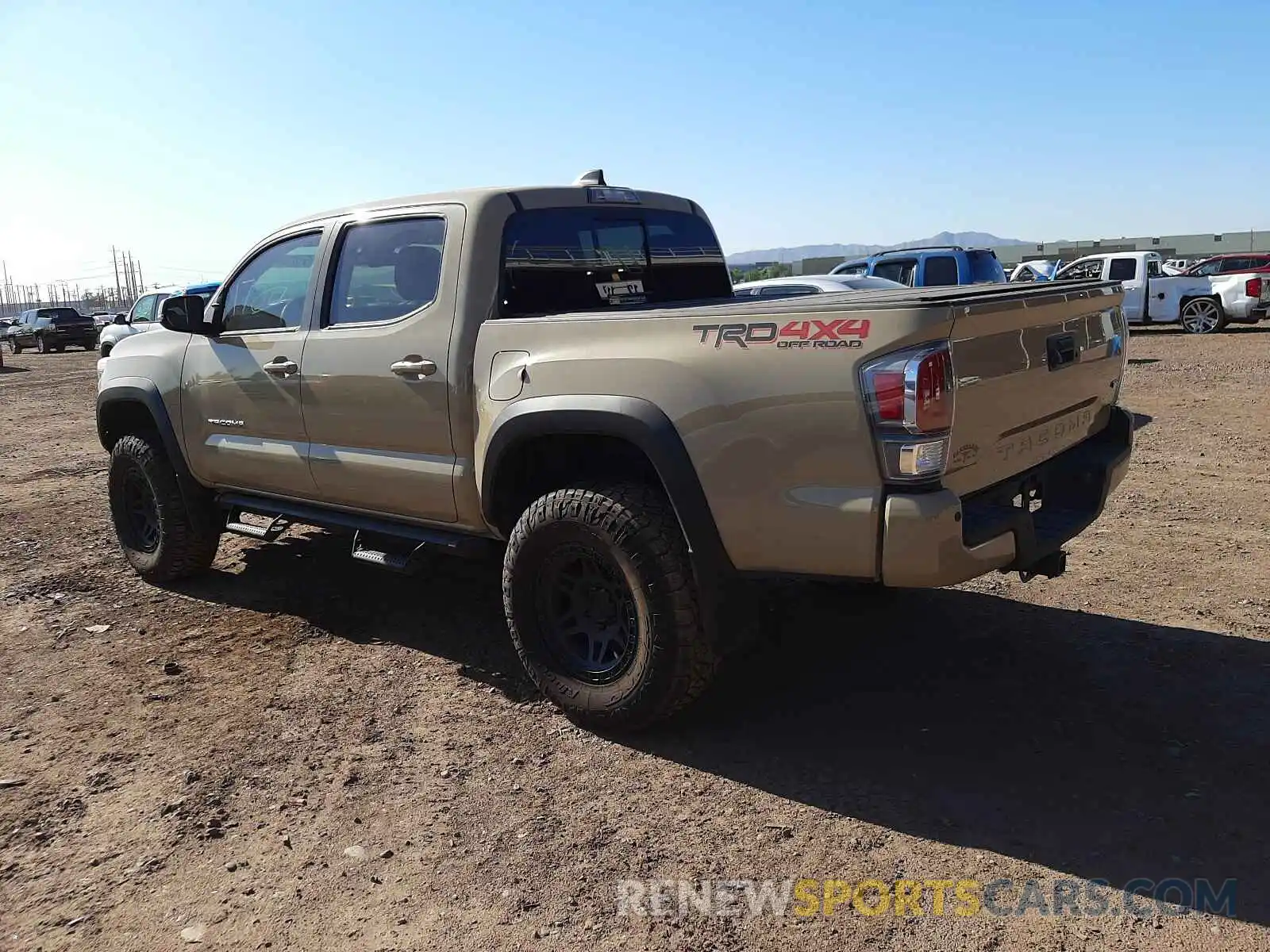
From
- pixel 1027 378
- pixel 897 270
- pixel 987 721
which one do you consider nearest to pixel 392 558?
pixel 987 721

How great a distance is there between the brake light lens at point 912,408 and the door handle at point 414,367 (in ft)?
6.20

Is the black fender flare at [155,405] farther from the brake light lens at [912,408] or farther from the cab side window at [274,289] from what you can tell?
the brake light lens at [912,408]

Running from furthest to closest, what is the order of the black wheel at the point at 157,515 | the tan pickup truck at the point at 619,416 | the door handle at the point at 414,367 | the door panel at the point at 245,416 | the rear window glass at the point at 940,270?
the rear window glass at the point at 940,270, the black wheel at the point at 157,515, the door panel at the point at 245,416, the door handle at the point at 414,367, the tan pickup truck at the point at 619,416

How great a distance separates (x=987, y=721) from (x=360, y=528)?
9.26 feet

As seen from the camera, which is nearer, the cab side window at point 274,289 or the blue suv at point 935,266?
the cab side window at point 274,289

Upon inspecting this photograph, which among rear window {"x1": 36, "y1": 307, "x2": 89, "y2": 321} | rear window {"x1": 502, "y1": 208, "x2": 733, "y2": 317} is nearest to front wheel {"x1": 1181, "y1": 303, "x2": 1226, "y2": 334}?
rear window {"x1": 502, "y1": 208, "x2": 733, "y2": 317}

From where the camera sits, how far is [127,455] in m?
5.81

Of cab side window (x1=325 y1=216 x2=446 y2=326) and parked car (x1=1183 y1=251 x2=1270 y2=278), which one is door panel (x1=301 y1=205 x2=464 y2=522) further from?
parked car (x1=1183 y1=251 x2=1270 y2=278)

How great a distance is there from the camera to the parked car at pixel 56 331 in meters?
35.7

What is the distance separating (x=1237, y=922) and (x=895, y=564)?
→ 48.5 inches

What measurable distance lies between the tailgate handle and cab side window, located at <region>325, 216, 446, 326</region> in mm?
2360

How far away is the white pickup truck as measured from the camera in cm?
1936

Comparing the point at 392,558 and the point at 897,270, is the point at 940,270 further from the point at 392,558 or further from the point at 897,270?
the point at 392,558

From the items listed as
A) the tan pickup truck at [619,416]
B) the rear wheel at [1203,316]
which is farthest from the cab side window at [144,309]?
the rear wheel at [1203,316]
